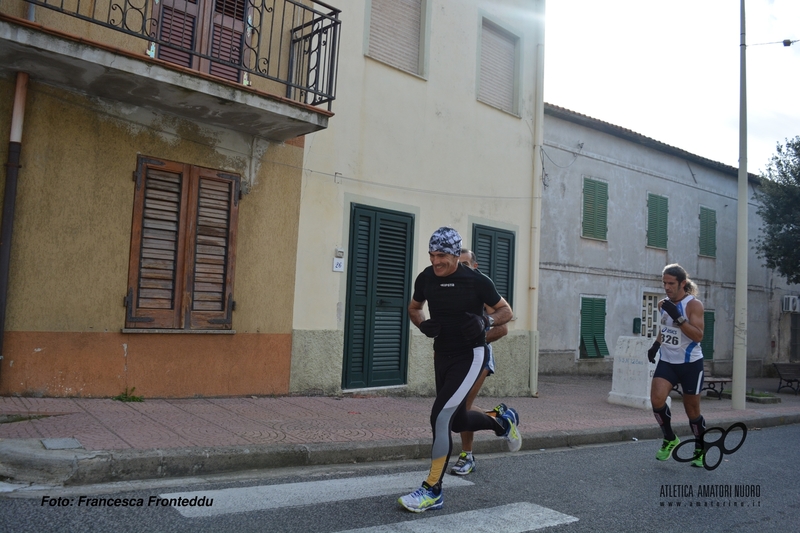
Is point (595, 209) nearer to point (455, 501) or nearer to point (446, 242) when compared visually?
point (446, 242)

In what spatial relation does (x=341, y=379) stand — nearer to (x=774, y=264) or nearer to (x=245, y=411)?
(x=245, y=411)

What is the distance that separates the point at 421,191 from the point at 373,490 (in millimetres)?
6506

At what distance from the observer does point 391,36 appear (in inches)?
420

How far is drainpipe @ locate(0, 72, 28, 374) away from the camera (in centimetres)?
690

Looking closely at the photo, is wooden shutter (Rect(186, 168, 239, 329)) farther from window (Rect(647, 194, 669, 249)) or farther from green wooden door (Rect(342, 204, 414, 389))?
window (Rect(647, 194, 669, 249))

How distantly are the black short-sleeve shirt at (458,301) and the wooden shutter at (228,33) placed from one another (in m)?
5.01

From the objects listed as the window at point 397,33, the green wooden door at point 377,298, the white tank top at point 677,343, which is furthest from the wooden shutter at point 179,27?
the white tank top at point 677,343

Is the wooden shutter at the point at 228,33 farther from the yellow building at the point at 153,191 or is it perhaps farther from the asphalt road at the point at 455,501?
the asphalt road at the point at 455,501

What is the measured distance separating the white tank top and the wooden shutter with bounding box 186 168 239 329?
507 centimetres

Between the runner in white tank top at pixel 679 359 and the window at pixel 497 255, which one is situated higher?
the window at pixel 497 255

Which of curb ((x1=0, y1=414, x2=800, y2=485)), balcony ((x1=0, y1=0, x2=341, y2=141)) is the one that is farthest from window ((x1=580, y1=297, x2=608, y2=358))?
curb ((x1=0, y1=414, x2=800, y2=485))

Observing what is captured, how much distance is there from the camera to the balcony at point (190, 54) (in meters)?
6.71

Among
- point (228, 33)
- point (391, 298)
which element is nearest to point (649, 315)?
point (391, 298)

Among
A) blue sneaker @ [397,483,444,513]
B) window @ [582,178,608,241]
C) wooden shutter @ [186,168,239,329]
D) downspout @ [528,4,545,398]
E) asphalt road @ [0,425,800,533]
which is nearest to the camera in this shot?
asphalt road @ [0,425,800,533]
